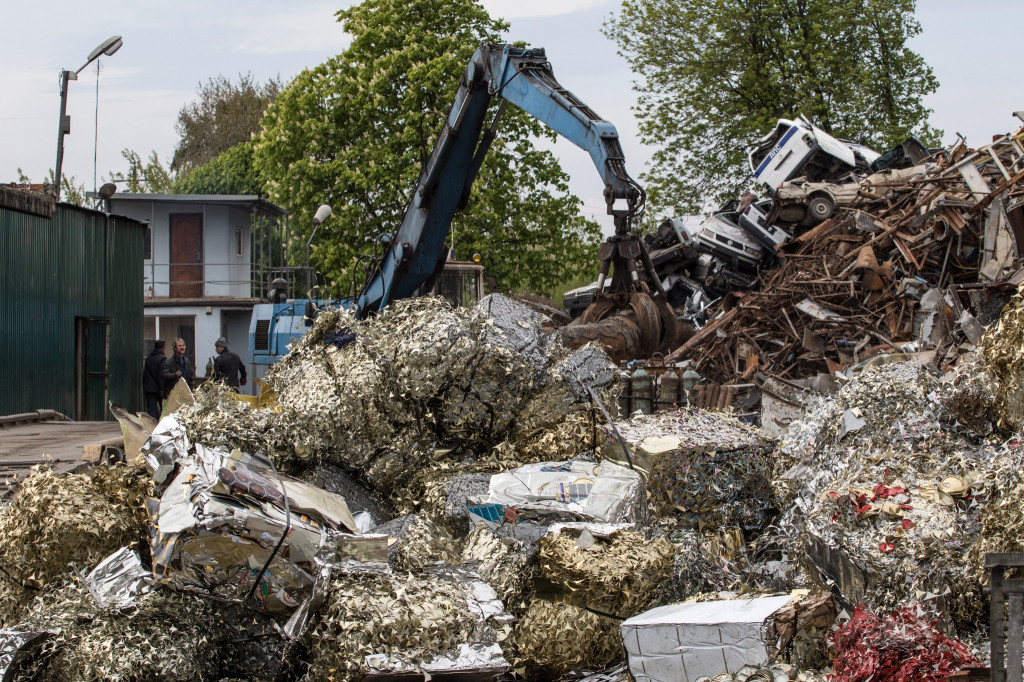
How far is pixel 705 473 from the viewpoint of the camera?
5.16 metres

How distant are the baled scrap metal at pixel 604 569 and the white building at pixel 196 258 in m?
22.0

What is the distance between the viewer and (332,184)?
915 inches

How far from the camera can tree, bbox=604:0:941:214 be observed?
82.6 feet

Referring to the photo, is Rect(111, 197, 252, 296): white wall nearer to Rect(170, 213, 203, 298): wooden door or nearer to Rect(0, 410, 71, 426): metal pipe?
Rect(170, 213, 203, 298): wooden door

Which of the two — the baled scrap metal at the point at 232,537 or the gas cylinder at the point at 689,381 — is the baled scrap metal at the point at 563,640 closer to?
the baled scrap metal at the point at 232,537

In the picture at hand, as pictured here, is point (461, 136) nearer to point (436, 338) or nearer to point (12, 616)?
point (436, 338)

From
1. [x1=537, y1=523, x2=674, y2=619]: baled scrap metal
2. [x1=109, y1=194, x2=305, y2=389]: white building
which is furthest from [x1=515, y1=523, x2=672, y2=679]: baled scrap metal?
[x1=109, y1=194, x2=305, y2=389]: white building

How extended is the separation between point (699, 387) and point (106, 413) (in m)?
8.98

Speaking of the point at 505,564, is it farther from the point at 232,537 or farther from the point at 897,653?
the point at 897,653

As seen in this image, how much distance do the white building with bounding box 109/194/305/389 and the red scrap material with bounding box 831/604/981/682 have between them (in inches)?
905

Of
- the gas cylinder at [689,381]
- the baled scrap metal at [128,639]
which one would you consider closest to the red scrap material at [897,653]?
the baled scrap metal at [128,639]

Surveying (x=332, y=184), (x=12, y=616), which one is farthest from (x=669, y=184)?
(x=12, y=616)

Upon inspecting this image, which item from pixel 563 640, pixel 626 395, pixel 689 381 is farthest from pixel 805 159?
pixel 563 640

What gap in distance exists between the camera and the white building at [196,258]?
25422mm
